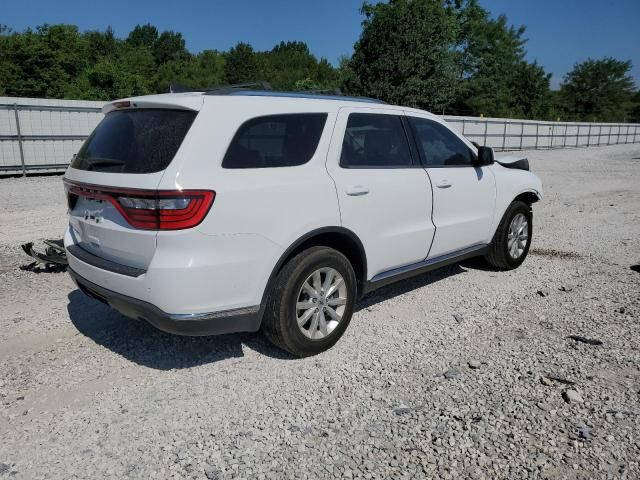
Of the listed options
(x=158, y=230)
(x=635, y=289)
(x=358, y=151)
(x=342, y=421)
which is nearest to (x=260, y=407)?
(x=342, y=421)

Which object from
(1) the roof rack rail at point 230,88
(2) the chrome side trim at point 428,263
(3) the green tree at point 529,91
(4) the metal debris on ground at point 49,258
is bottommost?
(4) the metal debris on ground at point 49,258

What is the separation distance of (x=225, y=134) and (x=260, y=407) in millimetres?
1619

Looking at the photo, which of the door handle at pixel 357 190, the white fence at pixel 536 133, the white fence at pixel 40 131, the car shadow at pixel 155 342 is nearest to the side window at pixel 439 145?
the door handle at pixel 357 190

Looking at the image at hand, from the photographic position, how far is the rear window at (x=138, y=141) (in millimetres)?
2873

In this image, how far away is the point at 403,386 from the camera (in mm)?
3189

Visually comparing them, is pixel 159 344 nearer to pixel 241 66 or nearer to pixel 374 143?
pixel 374 143

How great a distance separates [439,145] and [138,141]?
2.66m

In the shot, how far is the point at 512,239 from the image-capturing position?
216 inches

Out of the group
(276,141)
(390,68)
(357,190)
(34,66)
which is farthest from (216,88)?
(34,66)

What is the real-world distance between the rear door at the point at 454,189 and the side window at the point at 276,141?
1.24 meters

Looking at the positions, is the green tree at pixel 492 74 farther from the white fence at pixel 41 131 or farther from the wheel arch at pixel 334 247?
the wheel arch at pixel 334 247

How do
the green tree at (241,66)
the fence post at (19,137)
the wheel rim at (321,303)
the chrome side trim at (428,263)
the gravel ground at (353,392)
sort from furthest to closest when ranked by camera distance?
the green tree at (241,66) → the fence post at (19,137) → the chrome side trim at (428,263) → the wheel rim at (321,303) → the gravel ground at (353,392)

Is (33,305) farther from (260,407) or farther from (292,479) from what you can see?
(292,479)

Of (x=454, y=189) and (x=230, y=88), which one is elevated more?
(x=230, y=88)
